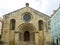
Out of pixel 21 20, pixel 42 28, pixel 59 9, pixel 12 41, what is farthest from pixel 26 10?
pixel 59 9

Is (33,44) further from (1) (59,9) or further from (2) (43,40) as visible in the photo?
(1) (59,9)

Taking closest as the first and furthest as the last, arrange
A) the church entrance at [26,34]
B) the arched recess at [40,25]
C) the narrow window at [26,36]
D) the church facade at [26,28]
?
the church facade at [26,28] → the church entrance at [26,34] → the narrow window at [26,36] → the arched recess at [40,25]

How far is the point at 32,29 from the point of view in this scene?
29000 mm

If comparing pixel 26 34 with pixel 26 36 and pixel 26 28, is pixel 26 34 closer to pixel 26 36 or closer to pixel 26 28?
pixel 26 36

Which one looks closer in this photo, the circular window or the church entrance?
the church entrance

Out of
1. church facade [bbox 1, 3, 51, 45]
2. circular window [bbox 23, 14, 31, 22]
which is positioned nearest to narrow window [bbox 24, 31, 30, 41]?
church facade [bbox 1, 3, 51, 45]

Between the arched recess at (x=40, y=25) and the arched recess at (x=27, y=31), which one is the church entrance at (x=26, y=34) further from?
the arched recess at (x=40, y=25)

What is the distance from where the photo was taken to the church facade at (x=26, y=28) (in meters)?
28.4

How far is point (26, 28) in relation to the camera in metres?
29.1

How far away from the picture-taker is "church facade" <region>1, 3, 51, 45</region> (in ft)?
93.0

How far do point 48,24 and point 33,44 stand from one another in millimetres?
4591

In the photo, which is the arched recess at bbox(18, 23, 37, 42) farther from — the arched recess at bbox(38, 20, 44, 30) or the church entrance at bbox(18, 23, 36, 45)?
the arched recess at bbox(38, 20, 44, 30)

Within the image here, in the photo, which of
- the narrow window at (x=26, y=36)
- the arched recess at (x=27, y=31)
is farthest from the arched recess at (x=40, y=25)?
the narrow window at (x=26, y=36)

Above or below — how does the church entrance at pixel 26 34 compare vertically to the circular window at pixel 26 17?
below
